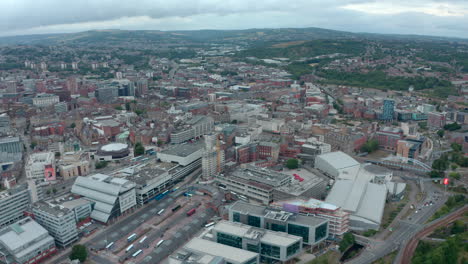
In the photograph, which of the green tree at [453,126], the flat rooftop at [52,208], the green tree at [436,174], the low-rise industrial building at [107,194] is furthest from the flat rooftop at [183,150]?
the green tree at [453,126]

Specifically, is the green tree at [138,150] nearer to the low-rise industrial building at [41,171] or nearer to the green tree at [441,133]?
the low-rise industrial building at [41,171]

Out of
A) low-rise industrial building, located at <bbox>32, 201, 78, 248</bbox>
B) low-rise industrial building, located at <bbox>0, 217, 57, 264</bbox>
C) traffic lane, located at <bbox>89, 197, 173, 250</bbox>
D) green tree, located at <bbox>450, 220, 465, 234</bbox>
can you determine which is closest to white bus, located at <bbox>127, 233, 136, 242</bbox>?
traffic lane, located at <bbox>89, 197, 173, 250</bbox>

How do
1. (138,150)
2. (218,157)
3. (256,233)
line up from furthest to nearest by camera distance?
(138,150) → (218,157) → (256,233)

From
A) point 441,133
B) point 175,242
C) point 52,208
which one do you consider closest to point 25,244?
point 52,208

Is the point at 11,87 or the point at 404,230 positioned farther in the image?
the point at 11,87

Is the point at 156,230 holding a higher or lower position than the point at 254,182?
lower

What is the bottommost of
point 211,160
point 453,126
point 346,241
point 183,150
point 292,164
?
point 346,241

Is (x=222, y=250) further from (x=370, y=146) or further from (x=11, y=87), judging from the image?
(x=11, y=87)

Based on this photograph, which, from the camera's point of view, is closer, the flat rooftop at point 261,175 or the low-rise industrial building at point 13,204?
the low-rise industrial building at point 13,204

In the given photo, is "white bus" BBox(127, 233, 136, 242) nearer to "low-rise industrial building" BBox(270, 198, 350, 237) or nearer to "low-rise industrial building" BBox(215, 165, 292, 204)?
"low-rise industrial building" BBox(215, 165, 292, 204)
